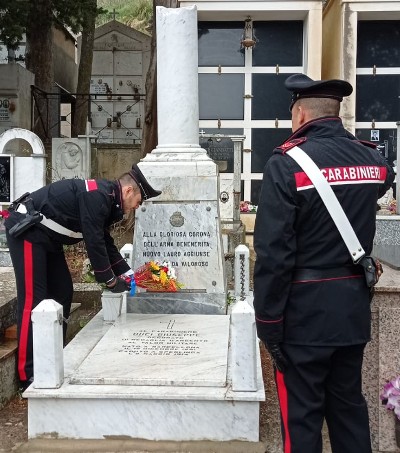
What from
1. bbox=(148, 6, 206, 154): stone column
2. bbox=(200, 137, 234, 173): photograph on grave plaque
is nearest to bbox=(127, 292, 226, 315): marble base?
bbox=(148, 6, 206, 154): stone column

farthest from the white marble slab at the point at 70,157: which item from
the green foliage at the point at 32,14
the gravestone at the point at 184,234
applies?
the gravestone at the point at 184,234

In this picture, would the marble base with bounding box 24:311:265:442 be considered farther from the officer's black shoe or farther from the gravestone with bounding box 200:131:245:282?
the gravestone with bounding box 200:131:245:282

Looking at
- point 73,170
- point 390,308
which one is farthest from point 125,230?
point 390,308

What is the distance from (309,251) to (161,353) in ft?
5.85

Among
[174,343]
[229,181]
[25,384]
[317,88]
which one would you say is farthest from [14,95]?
[317,88]

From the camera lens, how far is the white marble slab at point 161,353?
11.7ft

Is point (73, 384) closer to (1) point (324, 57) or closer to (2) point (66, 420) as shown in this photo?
(2) point (66, 420)

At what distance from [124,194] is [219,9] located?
7.28 metres

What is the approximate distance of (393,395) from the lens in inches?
123

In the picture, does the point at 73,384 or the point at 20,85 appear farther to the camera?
the point at 20,85

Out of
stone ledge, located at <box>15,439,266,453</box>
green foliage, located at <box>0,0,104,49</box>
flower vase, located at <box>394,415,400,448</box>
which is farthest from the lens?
green foliage, located at <box>0,0,104,49</box>

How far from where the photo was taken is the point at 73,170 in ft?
36.1

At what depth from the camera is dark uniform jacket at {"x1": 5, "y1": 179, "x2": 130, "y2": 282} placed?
4.08 metres

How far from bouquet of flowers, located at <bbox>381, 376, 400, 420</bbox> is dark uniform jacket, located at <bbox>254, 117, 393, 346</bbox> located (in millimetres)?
710
